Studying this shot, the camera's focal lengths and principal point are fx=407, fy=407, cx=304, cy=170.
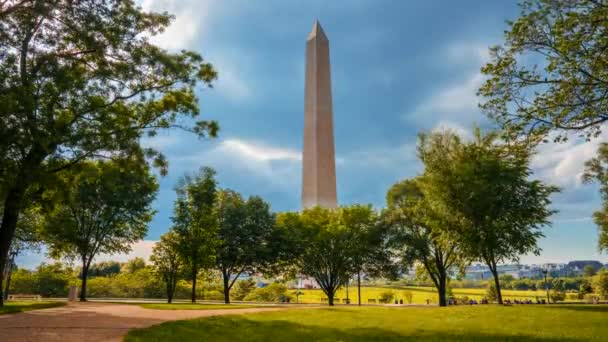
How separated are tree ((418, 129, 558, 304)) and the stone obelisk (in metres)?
26.3

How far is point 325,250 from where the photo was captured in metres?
41.3

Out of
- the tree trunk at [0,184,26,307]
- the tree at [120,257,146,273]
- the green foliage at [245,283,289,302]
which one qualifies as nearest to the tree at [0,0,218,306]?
the tree trunk at [0,184,26,307]

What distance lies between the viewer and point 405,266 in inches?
1590

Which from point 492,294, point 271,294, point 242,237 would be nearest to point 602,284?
point 492,294

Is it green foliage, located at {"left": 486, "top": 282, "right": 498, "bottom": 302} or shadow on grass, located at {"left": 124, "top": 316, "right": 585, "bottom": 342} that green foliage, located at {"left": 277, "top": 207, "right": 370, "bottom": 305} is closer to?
shadow on grass, located at {"left": 124, "top": 316, "right": 585, "bottom": 342}

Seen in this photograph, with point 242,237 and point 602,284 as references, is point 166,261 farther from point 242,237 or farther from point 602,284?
point 602,284

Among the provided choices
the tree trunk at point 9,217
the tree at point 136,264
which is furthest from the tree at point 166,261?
the tree at point 136,264

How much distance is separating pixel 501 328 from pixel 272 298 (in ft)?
127

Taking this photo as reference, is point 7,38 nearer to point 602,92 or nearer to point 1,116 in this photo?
point 1,116

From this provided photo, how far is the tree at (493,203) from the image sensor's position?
90.2 ft

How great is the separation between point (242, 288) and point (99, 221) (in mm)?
24094

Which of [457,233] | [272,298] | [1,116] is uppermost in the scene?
[1,116]

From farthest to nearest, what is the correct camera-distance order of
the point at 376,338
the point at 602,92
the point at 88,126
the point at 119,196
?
the point at 119,196 < the point at 88,126 < the point at 602,92 < the point at 376,338

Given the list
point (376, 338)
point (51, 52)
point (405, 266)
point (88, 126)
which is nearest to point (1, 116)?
point (88, 126)
